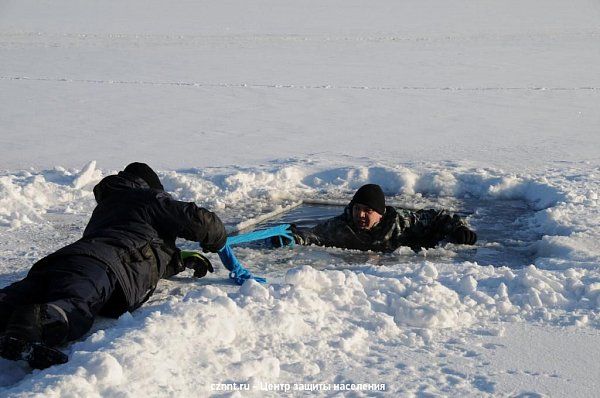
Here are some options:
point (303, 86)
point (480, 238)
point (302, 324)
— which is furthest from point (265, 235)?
point (303, 86)

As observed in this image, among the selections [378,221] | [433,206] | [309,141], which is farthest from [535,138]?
[378,221]

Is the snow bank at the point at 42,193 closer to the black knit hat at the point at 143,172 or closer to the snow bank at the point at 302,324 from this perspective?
the black knit hat at the point at 143,172

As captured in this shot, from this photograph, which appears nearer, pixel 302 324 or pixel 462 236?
pixel 302 324

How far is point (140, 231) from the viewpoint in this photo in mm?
4844

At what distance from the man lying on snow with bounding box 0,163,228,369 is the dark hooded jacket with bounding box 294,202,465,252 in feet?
4.96

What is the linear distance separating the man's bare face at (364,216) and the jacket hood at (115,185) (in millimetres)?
2038

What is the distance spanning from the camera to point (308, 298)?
14.8ft

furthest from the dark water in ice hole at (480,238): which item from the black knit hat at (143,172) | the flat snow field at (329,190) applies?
the black knit hat at (143,172)

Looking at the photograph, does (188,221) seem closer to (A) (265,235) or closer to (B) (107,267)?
(B) (107,267)

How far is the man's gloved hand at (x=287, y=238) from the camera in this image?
644cm

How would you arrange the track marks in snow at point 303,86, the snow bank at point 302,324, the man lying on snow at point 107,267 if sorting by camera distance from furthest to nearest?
1. the track marks in snow at point 303,86
2. the man lying on snow at point 107,267
3. the snow bank at point 302,324

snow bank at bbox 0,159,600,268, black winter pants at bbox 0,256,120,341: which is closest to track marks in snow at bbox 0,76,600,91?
snow bank at bbox 0,159,600,268

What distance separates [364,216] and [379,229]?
19cm

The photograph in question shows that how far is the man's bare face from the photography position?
6688 millimetres
